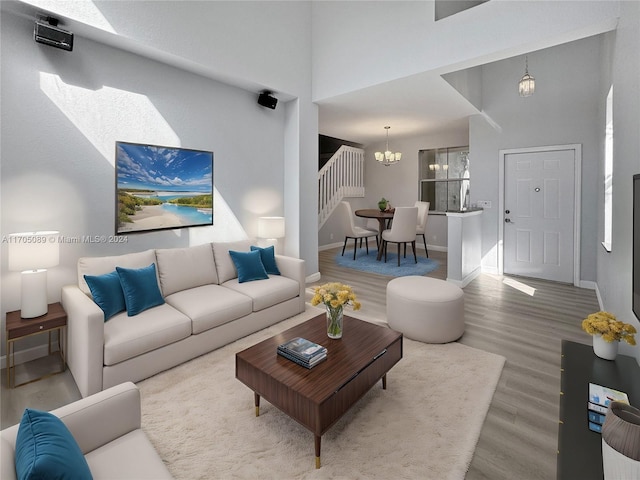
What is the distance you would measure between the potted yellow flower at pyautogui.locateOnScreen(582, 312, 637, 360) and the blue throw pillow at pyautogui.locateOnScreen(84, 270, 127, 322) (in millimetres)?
3128

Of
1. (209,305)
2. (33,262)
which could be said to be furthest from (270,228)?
(33,262)

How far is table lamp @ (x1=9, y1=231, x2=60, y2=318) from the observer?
2.24 metres

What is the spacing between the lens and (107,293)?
2.45m

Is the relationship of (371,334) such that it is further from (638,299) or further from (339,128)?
(339,128)

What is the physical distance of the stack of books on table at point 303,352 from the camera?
6.02 feet

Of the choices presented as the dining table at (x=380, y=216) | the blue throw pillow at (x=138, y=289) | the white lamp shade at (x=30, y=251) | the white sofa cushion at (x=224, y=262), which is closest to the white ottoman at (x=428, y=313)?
the white sofa cushion at (x=224, y=262)

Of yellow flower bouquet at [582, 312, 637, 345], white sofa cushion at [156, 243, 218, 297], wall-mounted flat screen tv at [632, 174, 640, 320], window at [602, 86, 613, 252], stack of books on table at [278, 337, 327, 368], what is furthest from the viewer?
window at [602, 86, 613, 252]

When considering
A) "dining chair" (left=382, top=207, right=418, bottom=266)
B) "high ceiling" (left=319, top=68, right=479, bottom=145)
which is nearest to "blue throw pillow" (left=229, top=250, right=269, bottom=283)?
"high ceiling" (left=319, top=68, right=479, bottom=145)

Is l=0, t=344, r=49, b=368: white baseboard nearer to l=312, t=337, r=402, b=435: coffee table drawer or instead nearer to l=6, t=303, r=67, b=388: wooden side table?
l=6, t=303, r=67, b=388: wooden side table

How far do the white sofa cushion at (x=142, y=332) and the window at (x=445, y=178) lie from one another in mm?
6480

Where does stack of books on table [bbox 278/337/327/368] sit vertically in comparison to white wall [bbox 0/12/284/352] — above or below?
below

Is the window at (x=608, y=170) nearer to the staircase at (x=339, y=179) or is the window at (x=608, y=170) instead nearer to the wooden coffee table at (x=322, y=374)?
the wooden coffee table at (x=322, y=374)

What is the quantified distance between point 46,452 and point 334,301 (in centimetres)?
146

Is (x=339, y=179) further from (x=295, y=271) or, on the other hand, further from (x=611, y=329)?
(x=611, y=329)
